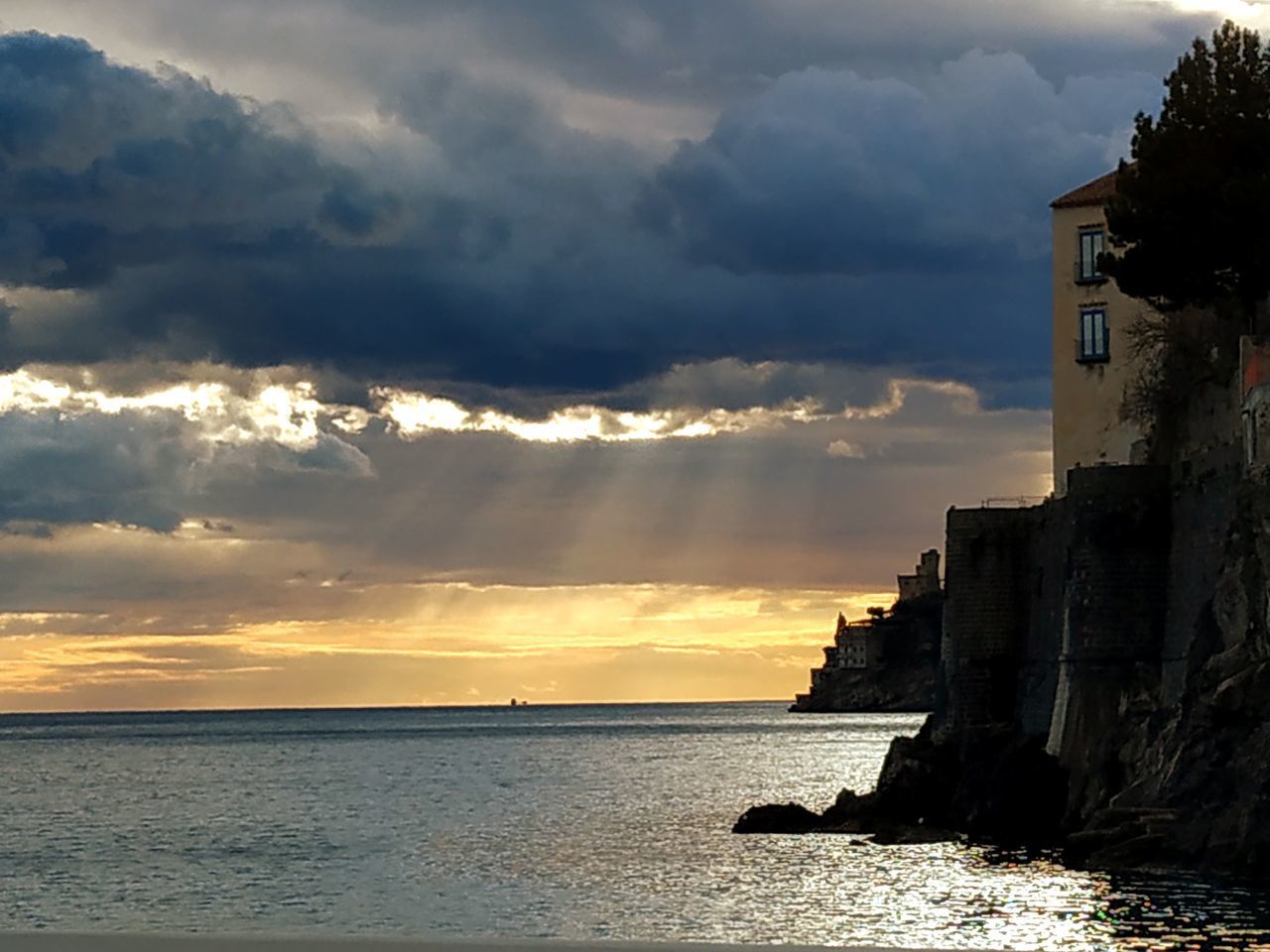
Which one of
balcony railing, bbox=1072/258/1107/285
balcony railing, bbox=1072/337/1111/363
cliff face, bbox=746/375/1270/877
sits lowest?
cliff face, bbox=746/375/1270/877

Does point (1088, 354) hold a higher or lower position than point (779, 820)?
higher

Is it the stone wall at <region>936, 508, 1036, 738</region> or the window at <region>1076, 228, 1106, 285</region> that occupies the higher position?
the window at <region>1076, 228, 1106, 285</region>

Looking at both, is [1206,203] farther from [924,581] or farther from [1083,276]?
[924,581]

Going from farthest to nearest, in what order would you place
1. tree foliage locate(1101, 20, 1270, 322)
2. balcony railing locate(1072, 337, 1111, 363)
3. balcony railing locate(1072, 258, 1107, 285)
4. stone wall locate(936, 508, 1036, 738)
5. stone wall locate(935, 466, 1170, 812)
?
balcony railing locate(1072, 258, 1107, 285), balcony railing locate(1072, 337, 1111, 363), stone wall locate(936, 508, 1036, 738), stone wall locate(935, 466, 1170, 812), tree foliage locate(1101, 20, 1270, 322)

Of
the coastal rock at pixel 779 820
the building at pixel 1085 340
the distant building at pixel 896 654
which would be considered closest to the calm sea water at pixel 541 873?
the coastal rock at pixel 779 820

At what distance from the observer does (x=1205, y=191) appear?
43.0m

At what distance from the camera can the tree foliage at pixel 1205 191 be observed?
42719 millimetres

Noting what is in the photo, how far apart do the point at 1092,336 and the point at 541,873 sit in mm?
20858

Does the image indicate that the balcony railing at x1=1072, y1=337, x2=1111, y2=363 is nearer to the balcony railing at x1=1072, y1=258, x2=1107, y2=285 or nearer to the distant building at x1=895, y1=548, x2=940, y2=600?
the balcony railing at x1=1072, y1=258, x2=1107, y2=285

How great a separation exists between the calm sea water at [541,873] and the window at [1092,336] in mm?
14332

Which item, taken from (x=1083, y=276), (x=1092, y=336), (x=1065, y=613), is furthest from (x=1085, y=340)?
(x=1065, y=613)

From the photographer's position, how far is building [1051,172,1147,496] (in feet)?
174

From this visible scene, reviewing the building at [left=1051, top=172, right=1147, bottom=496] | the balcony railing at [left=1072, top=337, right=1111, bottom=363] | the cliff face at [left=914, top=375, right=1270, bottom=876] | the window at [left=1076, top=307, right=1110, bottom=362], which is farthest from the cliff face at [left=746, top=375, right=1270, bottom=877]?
the window at [left=1076, top=307, right=1110, bottom=362]

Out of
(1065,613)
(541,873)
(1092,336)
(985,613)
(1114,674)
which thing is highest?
(1092,336)
